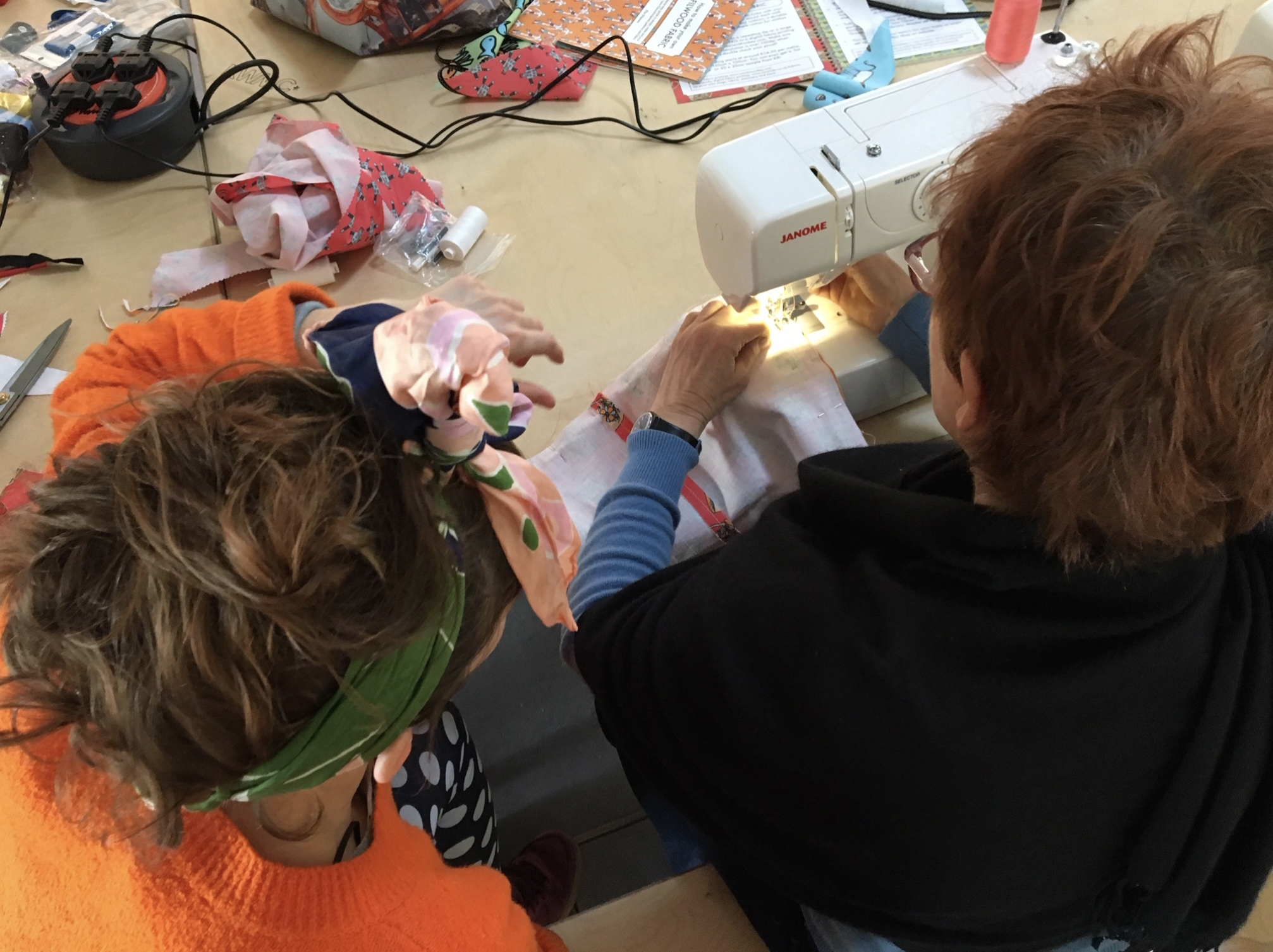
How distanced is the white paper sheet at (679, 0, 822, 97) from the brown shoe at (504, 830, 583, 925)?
3.86ft

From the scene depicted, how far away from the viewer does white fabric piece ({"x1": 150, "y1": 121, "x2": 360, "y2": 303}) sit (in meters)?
1.16

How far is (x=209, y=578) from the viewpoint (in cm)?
46

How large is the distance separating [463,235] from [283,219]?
0.23m

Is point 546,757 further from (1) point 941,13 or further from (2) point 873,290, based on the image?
(1) point 941,13

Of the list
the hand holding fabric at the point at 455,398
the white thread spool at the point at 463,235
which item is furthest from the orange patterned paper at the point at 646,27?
the hand holding fabric at the point at 455,398

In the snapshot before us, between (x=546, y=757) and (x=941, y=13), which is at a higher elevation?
(x=941, y=13)

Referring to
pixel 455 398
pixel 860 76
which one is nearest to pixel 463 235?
pixel 860 76

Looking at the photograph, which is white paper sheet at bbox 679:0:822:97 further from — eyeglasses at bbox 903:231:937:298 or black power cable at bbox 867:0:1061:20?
eyeglasses at bbox 903:231:937:298

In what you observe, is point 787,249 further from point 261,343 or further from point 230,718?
point 230,718

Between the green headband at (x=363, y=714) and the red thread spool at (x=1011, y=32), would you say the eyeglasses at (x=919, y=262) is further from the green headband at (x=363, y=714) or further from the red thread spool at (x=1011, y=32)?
the green headband at (x=363, y=714)

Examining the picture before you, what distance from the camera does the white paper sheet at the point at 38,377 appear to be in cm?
110

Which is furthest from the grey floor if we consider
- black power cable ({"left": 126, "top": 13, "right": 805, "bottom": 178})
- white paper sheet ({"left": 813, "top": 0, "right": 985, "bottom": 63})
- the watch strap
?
white paper sheet ({"left": 813, "top": 0, "right": 985, "bottom": 63})

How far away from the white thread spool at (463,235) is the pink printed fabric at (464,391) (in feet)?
2.25

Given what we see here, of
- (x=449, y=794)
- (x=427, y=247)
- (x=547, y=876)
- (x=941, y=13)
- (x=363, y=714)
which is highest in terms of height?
(x=941, y=13)
